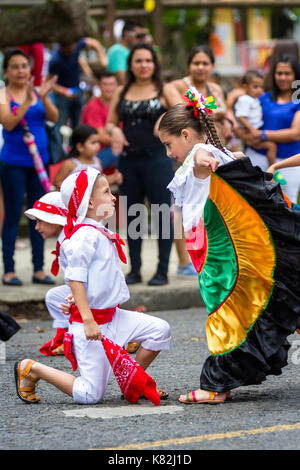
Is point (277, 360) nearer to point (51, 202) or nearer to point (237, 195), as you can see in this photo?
point (237, 195)

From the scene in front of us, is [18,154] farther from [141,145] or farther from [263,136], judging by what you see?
[263,136]

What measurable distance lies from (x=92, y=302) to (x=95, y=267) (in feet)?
0.58

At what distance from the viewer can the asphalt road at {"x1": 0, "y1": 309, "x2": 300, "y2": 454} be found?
136 inches

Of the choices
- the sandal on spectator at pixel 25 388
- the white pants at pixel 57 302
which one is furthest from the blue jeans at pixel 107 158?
the sandal on spectator at pixel 25 388

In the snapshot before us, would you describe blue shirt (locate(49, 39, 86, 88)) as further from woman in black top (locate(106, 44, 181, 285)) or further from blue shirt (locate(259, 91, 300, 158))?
blue shirt (locate(259, 91, 300, 158))

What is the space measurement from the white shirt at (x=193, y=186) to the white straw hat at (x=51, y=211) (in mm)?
1398

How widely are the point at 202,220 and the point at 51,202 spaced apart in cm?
153

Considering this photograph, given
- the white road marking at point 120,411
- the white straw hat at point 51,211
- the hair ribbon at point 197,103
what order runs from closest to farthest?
the white road marking at point 120,411 → the hair ribbon at point 197,103 → the white straw hat at point 51,211

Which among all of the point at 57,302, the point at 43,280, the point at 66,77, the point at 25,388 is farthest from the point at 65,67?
the point at 25,388

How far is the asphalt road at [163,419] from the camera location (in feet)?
11.4

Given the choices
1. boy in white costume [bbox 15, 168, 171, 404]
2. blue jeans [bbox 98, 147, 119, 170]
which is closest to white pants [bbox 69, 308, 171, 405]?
boy in white costume [bbox 15, 168, 171, 404]

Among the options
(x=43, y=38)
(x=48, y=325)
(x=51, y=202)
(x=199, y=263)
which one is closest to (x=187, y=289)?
(x=48, y=325)

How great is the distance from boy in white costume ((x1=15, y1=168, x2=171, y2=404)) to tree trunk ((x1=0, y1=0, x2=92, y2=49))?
17.7ft

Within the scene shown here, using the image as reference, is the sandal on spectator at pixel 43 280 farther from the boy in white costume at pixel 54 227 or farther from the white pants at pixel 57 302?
the white pants at pixel 57 302
